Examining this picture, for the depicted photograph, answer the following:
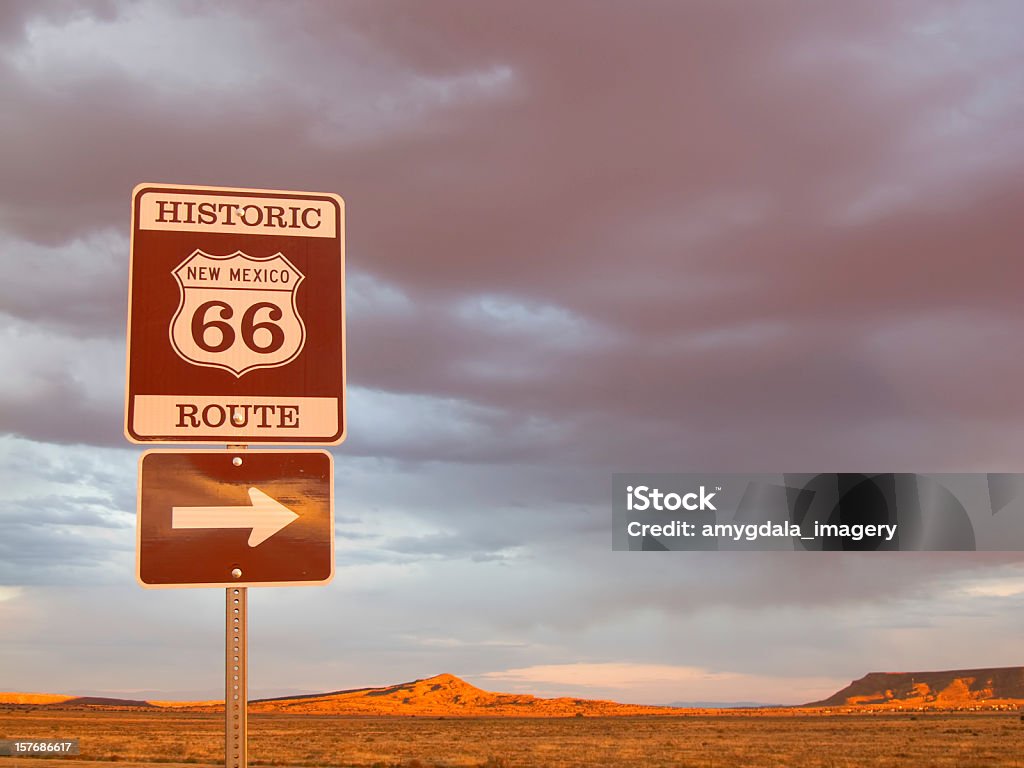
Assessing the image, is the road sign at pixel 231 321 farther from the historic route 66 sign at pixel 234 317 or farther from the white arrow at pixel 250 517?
the white arrow at pixel 250 517

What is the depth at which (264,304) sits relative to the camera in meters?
5.07

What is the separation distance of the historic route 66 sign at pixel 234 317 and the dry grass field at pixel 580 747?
47638mm

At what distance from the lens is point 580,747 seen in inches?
2709

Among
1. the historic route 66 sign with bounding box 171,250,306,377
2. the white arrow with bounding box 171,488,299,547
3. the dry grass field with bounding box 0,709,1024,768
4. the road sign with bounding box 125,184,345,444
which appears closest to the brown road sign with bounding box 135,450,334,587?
the white arrow with bounding box 171,488,299,547

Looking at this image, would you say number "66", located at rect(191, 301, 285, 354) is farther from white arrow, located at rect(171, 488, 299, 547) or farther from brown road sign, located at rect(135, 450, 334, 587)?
white arrow, located at rect(171, 488, 299, 547)

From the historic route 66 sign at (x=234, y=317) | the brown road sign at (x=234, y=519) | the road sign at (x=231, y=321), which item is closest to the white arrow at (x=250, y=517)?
the brown road sign at (x=234, y=519)

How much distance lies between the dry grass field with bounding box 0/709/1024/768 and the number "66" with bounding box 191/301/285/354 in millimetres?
47638

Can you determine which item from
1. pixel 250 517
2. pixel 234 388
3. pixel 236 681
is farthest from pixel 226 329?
pixel 236 681

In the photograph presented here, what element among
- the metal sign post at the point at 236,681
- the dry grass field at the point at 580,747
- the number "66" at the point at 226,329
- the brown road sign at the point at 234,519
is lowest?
the dry grass field at the point at 580,747

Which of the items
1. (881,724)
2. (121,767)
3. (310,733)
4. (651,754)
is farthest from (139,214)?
(881,724)

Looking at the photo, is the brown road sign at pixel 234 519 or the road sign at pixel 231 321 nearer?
the brown road sign at pixel 234 519

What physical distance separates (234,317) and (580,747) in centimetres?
6892

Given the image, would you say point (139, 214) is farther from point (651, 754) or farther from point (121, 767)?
point (651, 754)

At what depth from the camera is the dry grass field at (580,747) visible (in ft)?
175
